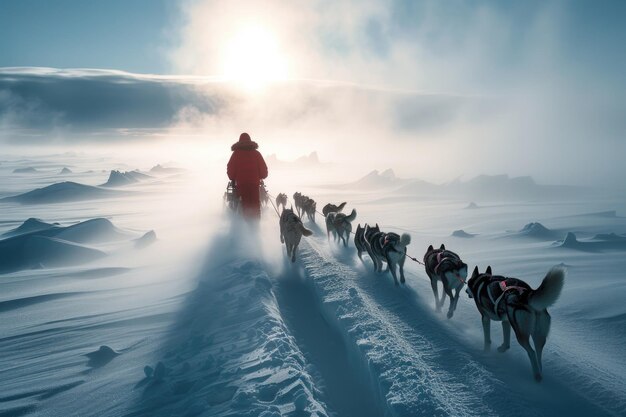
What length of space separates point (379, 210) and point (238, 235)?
1570cm

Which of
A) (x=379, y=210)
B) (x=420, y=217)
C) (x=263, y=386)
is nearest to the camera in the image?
(x=263, y=386)

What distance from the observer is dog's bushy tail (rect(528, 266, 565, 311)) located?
2.95m

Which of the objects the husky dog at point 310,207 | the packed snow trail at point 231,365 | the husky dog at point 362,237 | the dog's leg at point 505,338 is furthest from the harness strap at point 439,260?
the husky dog at point 310,207

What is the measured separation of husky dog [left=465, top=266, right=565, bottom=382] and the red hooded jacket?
8.41 m

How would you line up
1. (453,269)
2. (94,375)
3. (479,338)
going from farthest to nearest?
1. (453,269)
2. (479,338)
3. (94,375)

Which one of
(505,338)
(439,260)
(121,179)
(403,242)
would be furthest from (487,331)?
(121,179)

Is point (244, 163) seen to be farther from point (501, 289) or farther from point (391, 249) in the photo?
point (501, 289)

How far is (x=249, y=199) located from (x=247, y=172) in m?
0.88

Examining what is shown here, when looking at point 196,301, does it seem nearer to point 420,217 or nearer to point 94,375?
point 94,375

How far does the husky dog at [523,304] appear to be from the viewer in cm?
301

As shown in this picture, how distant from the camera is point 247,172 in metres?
11.2

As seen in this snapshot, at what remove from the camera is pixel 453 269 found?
4918mm

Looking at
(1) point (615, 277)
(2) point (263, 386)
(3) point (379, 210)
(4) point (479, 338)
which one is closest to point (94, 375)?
(2) point (263, 386)

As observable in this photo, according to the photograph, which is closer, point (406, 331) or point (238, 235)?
point (406, 331)
